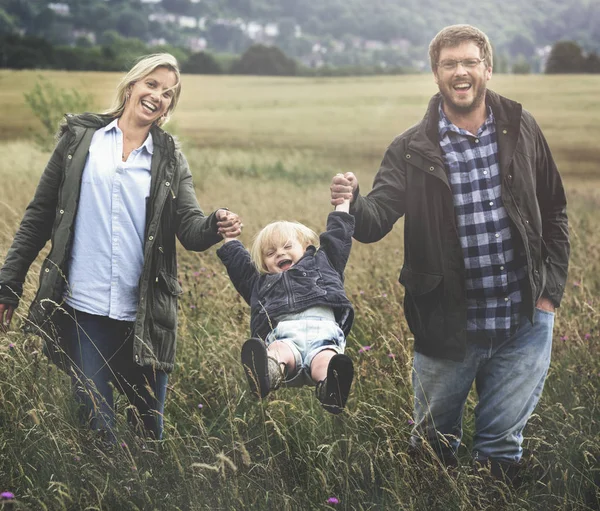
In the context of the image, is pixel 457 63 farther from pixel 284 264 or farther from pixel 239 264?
pixel 239 264

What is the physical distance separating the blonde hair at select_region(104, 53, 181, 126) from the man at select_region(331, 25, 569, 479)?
0.77 m

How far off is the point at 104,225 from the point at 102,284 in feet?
0.75

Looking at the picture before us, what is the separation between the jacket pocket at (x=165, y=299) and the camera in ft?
10.3

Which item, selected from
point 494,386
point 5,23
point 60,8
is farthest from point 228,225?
point 60,8

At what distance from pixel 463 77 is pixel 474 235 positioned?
23.0 inches

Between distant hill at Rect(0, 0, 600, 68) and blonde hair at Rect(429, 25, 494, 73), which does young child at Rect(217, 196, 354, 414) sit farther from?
distant hill at Rect(0, 0, 600, 68)

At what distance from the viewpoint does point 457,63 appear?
288cm

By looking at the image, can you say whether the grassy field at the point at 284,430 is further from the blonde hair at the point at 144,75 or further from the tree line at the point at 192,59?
the tree line at the point at 192,59

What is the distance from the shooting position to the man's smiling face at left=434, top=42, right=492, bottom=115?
2875 mm

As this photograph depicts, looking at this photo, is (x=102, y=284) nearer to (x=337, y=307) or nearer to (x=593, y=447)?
(x=337, y=307)

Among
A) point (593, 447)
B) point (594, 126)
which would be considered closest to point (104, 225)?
point (593, 447)

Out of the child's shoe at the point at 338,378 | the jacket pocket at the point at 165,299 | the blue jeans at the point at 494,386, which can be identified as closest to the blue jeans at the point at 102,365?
the jacket pocket at the point at 165,299

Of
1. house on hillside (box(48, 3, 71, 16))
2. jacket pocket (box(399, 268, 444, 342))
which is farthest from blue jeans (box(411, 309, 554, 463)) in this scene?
house on hillside (box(48, 3, 71, 16))

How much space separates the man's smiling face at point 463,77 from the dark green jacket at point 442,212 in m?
0.12
